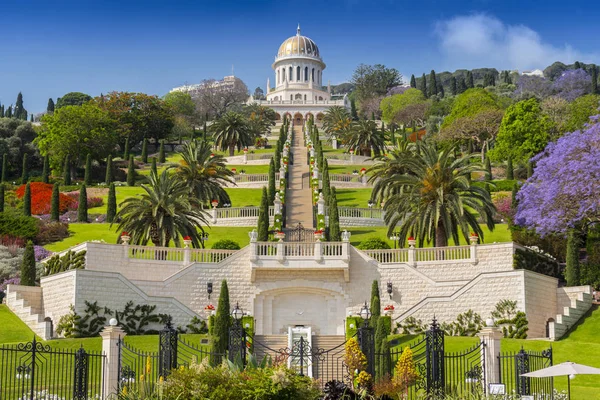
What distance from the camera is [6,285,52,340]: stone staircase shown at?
37912 millimetres

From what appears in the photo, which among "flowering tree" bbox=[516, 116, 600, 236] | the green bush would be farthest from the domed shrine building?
"flowering tree" bbox=[516, 116, 600, 236]

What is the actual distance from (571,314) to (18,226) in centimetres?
3295

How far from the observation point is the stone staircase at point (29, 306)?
37912 millimetres

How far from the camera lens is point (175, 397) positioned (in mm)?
20391

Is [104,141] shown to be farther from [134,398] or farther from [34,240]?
[134,398]

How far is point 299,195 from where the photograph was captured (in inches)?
2467

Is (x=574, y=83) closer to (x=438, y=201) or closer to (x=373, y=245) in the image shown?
(x=373, y=245)

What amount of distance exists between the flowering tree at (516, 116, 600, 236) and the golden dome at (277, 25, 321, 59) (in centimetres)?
11235

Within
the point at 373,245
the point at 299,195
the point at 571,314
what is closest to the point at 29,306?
the point at 373,245

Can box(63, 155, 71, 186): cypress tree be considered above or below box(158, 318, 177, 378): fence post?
above

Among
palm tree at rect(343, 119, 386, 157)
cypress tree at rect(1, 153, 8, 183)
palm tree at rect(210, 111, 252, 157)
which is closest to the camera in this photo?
palm tree at rect(343, 119, 386, 157)

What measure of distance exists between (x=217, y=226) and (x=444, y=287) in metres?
18.9

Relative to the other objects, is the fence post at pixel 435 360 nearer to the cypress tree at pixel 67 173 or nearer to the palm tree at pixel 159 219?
the palm tree at pixel 159 219

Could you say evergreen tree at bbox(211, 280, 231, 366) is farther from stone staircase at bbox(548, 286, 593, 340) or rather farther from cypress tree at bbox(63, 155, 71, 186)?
cypress tree at bbox(63, 155, 71, 186)
